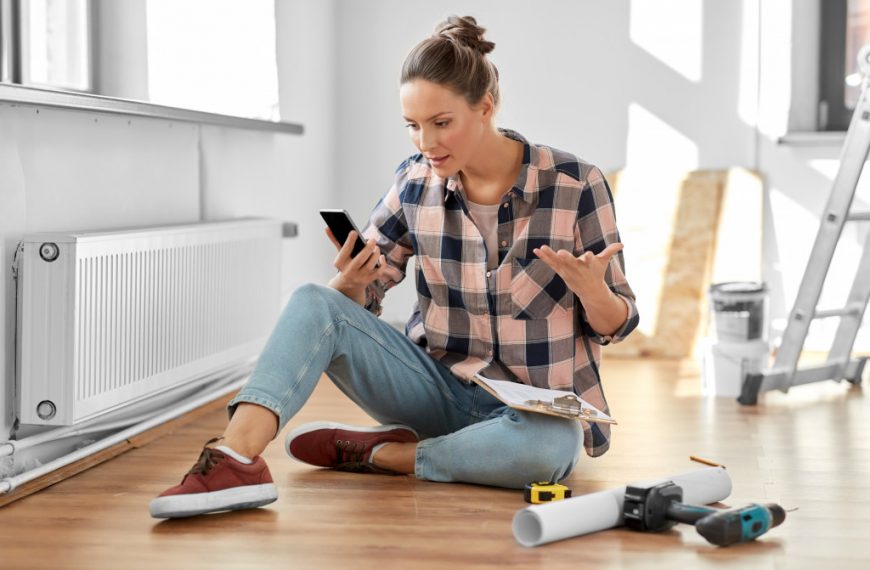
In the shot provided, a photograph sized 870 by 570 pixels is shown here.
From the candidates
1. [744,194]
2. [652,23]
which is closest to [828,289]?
Answer: [744,194]

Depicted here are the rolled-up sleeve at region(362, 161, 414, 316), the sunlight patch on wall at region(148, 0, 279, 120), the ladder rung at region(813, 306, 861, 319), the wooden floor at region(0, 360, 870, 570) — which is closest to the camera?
the wooden floor at region(0, 360, 870, 570)

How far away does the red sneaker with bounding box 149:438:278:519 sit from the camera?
1.96 m

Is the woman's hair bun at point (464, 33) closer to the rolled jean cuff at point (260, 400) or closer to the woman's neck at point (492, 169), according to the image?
the woman's neck at point (492, 169)

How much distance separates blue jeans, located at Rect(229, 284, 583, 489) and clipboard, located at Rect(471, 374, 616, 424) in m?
0.05

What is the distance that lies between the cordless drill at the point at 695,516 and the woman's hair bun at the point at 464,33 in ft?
2.86

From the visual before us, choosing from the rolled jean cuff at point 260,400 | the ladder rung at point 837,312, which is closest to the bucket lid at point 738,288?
the ladder rung at point 837,312

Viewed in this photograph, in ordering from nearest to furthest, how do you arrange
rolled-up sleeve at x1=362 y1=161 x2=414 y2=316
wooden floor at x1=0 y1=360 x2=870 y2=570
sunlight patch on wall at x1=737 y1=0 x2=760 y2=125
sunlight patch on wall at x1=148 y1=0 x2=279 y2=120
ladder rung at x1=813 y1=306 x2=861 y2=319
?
wooden floor at x1=0 y1=360 x2=870 y2=570, rolled-up sleeve at x1=362 y1=161 x2=414 y2=316, sunlight patch on wall at x1=148 y1=0 x2=279 y2=120, ladder rung at x1=813 y1=306 x2=861 y2=319, sunlight patch on wall at x1=737 y1=0 x2=760 y2=125

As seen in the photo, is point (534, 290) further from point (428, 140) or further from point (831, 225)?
point (831, 225)

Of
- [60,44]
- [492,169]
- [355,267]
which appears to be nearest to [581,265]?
[492,169]

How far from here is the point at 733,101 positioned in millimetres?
4289

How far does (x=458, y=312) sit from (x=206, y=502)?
64 centimetres

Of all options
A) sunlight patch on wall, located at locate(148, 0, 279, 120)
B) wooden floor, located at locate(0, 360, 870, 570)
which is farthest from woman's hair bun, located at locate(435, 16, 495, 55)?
sunlight patch on wall, located at locate(148, 0, 279, 120)

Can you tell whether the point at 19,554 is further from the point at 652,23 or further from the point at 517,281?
the point at 652,23

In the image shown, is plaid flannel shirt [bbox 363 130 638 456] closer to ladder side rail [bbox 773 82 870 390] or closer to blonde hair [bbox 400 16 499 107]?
blonde hair [bbox 400 16 499 107]
